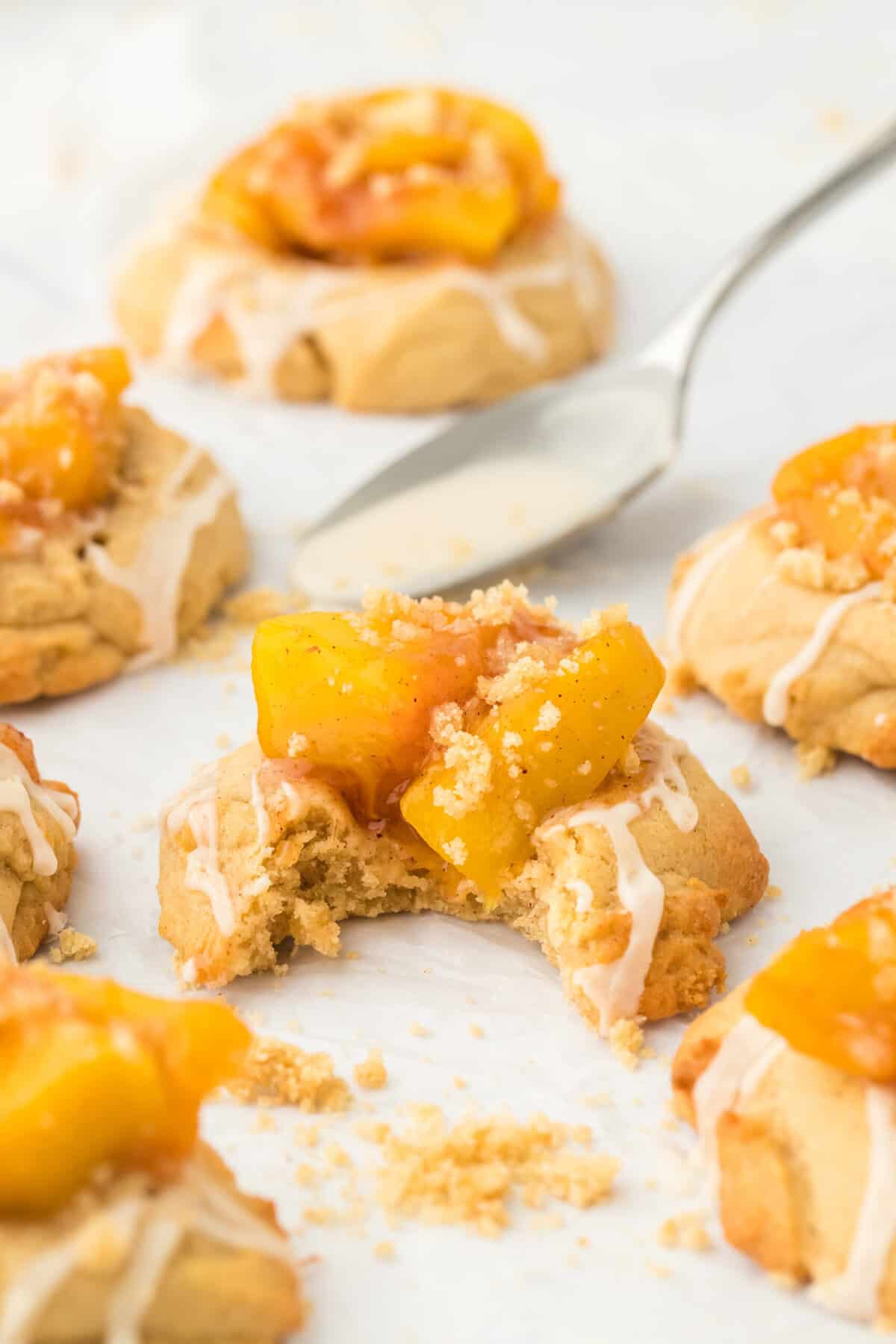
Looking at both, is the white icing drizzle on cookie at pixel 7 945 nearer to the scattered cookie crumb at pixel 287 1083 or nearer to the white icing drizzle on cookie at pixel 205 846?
the white icing drizzle on cookie at pixel 205 846

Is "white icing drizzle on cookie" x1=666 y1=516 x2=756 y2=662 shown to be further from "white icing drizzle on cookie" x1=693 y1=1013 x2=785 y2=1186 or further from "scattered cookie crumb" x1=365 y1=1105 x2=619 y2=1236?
"scattered cookie crumb" x1=365 y1=1105 x2=619 y2=1236

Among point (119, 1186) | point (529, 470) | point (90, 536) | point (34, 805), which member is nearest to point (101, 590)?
point (90, 536)

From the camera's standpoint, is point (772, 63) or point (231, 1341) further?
point (772, 63)

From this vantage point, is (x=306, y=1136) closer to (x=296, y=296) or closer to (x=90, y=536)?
(x=90, y=536)

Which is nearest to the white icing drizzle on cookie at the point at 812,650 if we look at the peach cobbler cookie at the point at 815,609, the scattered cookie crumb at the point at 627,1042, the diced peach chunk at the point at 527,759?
the peach cobbler cookie at the point at 815,609

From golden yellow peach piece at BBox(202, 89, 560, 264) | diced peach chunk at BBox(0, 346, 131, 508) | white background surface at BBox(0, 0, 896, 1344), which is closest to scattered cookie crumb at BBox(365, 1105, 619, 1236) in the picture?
white background surface at BBox(0, 0, 896, 1344)

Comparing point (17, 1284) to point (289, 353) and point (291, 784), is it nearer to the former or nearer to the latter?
point (291, 784)

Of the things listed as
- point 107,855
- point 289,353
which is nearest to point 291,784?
point 107,855

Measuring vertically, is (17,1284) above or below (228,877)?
above
